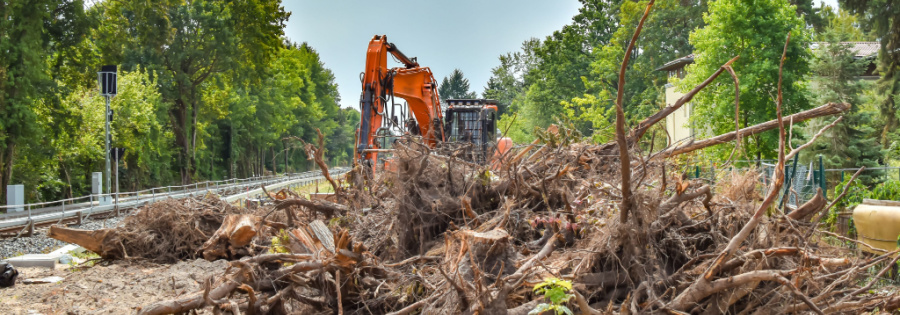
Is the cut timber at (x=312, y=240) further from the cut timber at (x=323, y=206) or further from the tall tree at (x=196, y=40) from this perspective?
the tall tree at (x=196, y=40)

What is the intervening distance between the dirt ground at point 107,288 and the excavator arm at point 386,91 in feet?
13.5

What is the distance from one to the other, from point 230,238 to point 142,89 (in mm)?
31004

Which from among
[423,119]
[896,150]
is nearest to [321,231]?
[423,119]

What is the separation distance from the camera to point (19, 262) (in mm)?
11992

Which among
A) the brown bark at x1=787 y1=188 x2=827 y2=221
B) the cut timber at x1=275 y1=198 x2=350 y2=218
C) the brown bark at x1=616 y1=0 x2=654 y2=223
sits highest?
A: the brown bark at x1=616 y1=0 x2=654 y2=223

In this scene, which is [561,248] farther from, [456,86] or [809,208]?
[456,86]

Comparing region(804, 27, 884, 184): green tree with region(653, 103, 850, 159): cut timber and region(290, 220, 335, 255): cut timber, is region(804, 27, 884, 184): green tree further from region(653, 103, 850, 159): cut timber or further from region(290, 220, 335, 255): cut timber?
region(290, 220, 335, 255): cut timber

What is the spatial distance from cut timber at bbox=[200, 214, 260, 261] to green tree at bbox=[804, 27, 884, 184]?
64.7 feet

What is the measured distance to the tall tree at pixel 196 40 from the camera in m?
42.0

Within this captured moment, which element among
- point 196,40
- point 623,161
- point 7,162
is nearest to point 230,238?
point 623,161

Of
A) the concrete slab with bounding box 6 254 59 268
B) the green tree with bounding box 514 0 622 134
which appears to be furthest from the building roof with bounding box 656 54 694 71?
the concrete slab with bounding box 6 254 59 268

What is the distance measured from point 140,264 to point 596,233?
8.63 meters

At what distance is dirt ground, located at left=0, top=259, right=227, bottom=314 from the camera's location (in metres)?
8.12

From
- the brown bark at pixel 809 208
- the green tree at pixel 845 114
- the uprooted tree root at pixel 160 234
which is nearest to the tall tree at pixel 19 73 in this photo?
the uprooted tree root at pixel 160 234
